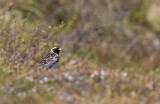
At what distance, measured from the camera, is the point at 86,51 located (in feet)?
51.5

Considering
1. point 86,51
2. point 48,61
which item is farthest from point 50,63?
point 86,51

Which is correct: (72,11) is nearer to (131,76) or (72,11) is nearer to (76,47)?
(76,47)

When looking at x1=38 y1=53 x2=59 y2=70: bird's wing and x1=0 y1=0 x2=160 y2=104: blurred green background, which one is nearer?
x1=0 y1=0 x2=160 y2=104: blurred green background

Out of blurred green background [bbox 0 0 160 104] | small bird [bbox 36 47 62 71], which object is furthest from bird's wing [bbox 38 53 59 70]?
blurred green background [bbox 0 0 160 104]

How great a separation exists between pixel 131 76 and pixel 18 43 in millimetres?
3243

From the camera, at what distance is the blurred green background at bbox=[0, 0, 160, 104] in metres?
6.77

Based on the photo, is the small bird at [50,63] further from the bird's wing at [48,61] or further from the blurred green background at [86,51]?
the blurred green background at [86,51]

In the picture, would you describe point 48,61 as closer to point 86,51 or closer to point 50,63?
point 50,63

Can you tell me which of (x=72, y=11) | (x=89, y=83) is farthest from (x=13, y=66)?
(x=72, y=11)

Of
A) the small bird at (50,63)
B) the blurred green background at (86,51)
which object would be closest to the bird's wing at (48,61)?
the small bird at (50,63)

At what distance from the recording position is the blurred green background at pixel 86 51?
22.2 ft

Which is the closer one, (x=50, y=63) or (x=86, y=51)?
(x=50, y=63)

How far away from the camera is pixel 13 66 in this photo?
8531mm

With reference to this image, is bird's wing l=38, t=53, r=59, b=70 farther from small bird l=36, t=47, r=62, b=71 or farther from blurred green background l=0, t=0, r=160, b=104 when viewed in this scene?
blurred green background l=0, t=0, r=160, b=104
